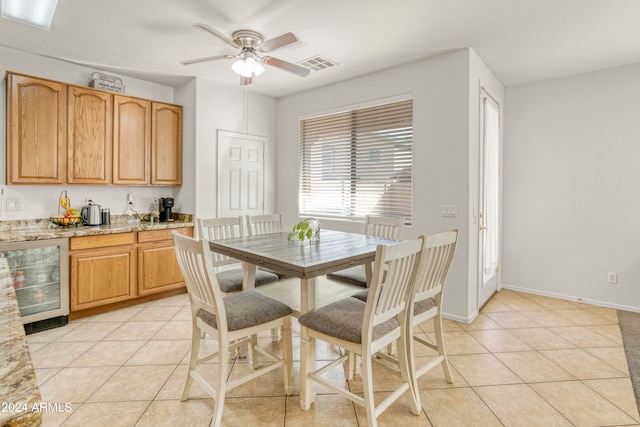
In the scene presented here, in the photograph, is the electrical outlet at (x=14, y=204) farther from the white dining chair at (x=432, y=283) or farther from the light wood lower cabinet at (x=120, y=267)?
the white dining chair at (x=432, y=283)

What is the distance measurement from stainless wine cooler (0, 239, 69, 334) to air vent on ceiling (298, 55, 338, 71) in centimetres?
296

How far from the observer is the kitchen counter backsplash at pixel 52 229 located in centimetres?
301

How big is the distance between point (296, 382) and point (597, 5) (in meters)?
3.45

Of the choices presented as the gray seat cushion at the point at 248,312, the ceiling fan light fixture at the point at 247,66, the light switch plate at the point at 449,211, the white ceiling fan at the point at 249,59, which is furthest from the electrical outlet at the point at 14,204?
the light switch plate at the point at 449,211

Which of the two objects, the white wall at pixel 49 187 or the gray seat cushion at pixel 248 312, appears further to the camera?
the white wall at pixel 49 187

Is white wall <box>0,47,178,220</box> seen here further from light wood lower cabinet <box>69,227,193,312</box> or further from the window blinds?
the window blinds

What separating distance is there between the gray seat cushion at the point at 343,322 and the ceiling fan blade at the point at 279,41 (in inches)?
71.6

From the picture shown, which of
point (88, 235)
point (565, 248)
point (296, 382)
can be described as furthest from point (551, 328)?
point (88, 235)

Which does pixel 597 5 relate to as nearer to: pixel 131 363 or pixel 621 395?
pixel 621 395

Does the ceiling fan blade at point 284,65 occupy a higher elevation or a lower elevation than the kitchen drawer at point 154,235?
higher

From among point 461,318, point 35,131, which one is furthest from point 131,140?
point 461,318

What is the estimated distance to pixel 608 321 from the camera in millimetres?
3393

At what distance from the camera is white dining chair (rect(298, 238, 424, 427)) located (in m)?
1.69

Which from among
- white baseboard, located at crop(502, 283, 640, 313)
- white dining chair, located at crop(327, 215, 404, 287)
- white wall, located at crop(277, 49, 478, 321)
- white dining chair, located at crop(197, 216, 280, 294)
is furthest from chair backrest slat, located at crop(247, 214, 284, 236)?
white baseboard, located at crop(502, 283, 640, 313)
